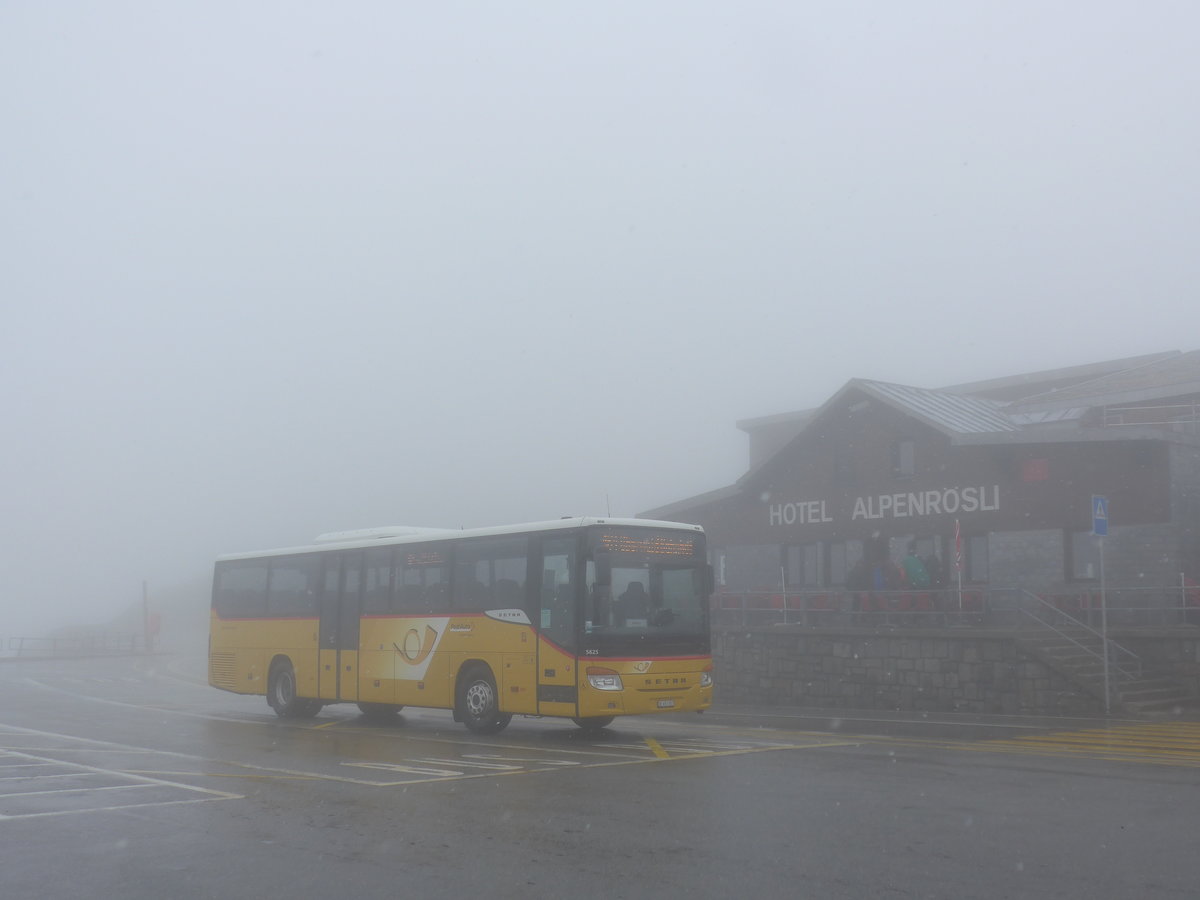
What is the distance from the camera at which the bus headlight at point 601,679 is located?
52.7 feet

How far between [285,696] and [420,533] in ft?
15.0

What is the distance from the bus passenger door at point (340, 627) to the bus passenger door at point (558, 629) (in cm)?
502

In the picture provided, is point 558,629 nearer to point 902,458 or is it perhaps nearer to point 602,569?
point 602,569

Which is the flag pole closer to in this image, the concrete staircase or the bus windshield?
the concrete staircase

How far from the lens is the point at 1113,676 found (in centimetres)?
2136

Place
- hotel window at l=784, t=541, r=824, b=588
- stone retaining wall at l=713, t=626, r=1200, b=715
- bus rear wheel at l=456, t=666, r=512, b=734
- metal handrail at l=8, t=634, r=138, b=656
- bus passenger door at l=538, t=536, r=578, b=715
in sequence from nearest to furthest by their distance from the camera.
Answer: bus passenger door at l=538, t=536, r=578, b=715, bus rear wheel at l=456, t=666, r=512, b=734, stone retaining wall at l=713, t=626, r=1200, b=715, hotel window at l=784, t=541, r=824, b=588, metal handrail at l=8, t=634, r=138, b=656

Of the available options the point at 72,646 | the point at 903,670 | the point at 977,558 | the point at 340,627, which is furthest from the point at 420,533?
the point at 72,646

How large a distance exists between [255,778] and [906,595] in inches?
669

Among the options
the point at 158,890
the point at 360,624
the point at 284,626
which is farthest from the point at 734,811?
the point at 284,626

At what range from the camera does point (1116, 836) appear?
8391 mm

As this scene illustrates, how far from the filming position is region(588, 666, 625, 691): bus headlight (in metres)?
16.1

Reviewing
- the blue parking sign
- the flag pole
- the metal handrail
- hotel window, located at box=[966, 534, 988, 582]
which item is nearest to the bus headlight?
the blue parking sign

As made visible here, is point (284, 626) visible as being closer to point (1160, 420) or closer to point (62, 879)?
point (62, 879)

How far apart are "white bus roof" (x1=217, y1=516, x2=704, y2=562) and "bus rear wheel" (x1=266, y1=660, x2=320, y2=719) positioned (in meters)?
2.10
